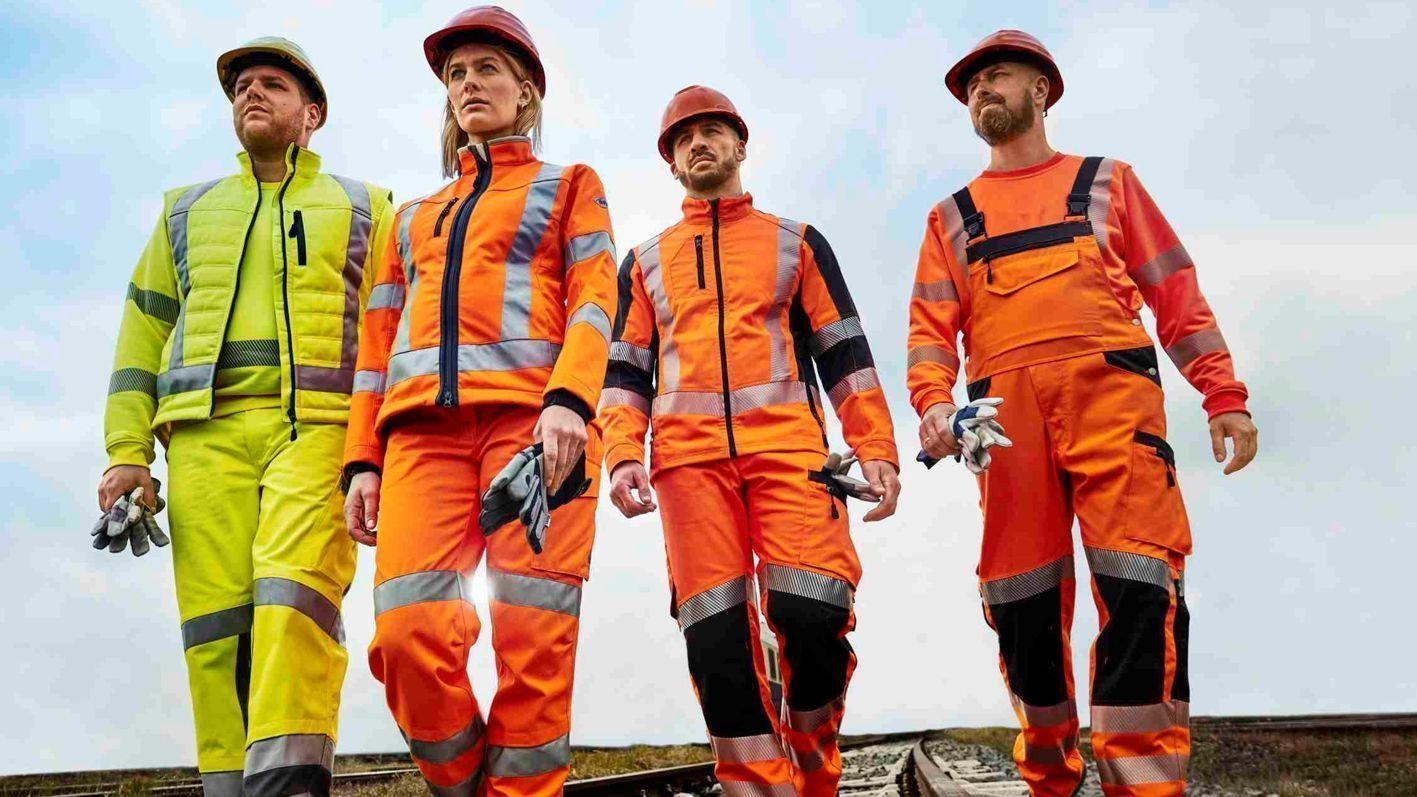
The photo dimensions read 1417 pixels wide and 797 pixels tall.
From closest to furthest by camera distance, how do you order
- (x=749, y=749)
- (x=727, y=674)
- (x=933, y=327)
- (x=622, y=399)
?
(x=749, y=749) → (x=727, y=674) → (x=933, y=327) → (x=622, y=399)

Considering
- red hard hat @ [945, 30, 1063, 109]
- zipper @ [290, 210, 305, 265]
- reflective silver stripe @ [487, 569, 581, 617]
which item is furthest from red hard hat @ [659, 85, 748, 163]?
reflective silver stripe @ [487, 569, 581, 617]

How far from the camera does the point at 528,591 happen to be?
9.84 ft

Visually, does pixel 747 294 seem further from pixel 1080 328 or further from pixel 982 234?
pixel 1080 328

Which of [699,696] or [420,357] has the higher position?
[420,357]

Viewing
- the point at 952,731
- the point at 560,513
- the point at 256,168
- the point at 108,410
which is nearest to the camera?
the point at 560,513

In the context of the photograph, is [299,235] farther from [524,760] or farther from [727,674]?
[727,674]

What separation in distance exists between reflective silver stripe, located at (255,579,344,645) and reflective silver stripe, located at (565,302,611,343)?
1.12 meters

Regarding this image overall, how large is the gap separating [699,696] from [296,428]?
1626 millimetres

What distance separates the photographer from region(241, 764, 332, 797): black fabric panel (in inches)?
127

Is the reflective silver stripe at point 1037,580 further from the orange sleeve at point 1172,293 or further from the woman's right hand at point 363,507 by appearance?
the woman's right hand at point 363,507

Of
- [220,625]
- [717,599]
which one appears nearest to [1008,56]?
[717,599]

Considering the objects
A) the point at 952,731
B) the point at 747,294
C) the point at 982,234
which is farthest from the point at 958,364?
the point at 952,731

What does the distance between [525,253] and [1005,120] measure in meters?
2.08

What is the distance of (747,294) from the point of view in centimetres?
430
